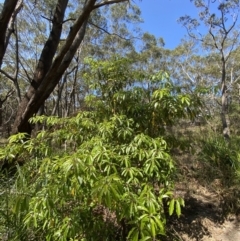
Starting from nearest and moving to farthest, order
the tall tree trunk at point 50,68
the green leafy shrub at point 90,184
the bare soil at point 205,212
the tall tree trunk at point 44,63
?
the green leafy shrub at point 90,184 → the bare soil at point 205,212 → the tall tree trunk at point 50,68 → the tall tree trunk at point 44,63

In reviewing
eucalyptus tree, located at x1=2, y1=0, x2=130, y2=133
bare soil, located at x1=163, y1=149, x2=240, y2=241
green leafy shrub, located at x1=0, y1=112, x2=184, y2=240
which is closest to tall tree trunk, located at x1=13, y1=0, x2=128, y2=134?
eucalyptus tree, located at x1=2, y1=0, x2=130, y2=133


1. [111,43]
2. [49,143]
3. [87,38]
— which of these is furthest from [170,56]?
[49,143]

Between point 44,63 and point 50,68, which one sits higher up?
point 44,63

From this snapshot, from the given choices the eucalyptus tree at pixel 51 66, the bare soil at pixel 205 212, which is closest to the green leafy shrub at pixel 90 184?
the eucalyptus tree at pixel 51 66

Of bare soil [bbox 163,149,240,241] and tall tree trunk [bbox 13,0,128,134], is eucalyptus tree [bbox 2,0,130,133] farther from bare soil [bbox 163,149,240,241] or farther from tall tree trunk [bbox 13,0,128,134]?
bare soil [bbox 163,149,240,241]

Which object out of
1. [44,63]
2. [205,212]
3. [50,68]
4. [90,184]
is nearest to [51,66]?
[50,68]

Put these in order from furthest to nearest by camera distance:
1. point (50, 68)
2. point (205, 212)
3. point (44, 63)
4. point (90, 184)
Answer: point (44, 63)
point (205, 212)
point (50, 68)
point (90, 184)

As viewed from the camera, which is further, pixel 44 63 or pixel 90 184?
pixel 44 63

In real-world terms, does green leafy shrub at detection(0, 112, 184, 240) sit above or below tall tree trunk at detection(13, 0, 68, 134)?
below

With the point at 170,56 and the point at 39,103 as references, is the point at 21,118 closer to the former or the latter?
the point at 39,103

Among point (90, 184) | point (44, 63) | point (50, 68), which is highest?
point (44, 63)

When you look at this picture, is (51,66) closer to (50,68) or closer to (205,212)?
(50,68)

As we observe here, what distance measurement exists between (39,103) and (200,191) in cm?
330

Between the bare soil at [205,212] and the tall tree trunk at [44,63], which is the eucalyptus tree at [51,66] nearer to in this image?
the tall tree trunk at [44,63]
